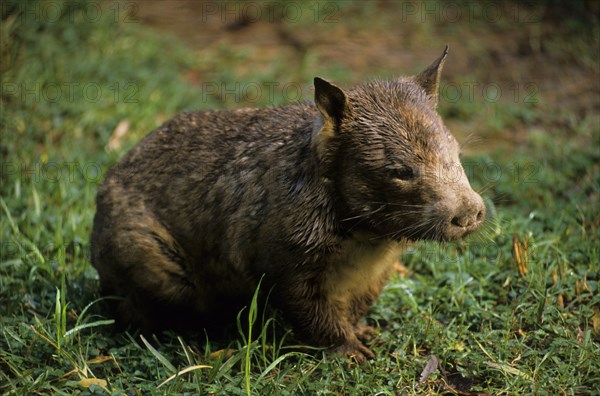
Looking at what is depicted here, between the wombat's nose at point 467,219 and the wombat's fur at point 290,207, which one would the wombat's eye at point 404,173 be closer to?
the wombat's fur at point 290,207

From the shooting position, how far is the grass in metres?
4.32

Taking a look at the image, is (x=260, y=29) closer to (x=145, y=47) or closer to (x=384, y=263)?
(x=145, y=47)

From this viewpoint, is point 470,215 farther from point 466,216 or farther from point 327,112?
point 327,112

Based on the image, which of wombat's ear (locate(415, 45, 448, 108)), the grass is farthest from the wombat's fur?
the grass

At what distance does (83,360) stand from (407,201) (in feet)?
6.73

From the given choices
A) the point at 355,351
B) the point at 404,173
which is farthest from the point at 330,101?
the point at 355,351

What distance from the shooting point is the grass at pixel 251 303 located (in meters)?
4.32

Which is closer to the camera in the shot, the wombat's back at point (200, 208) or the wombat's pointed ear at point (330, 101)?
the wombat's pointed ear at point (330, 101)

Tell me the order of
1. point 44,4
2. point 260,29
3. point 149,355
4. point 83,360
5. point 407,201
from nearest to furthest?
point 407,201, point 83,360, point 149,355, point 44,4, point 260,29

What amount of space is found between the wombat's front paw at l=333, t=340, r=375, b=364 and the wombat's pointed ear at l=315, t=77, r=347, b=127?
1368 millimetres

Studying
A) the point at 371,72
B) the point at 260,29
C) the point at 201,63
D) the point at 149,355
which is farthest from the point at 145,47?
the point at 149,355

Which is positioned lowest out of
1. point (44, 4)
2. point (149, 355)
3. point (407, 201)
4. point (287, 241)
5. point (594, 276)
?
point (149, 355)

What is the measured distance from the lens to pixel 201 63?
9000 mm

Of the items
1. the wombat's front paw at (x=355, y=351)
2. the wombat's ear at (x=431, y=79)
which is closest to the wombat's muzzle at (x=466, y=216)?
the wombat's ear at (x=431, y=79)
